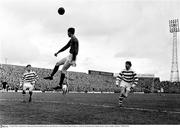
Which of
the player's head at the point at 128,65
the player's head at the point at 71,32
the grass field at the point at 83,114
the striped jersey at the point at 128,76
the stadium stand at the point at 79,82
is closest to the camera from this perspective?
the grass field at the point at 83,114

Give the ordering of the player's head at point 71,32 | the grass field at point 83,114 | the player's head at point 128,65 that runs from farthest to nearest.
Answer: the player's head at point 128,65 → the player's head at point 71,32 → the grass field at point 83,114

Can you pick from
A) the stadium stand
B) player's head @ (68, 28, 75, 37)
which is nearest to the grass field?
player's head @ (68, 28, 75, 37)

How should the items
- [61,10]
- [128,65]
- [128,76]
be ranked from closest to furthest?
[61,10]
[128,65]
[128,76]

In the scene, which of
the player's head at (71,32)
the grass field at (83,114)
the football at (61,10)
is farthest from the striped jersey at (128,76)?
the football at (61,10)

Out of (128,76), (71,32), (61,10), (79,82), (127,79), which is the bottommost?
(127,79)

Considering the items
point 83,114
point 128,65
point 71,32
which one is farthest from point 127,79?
point 71,32

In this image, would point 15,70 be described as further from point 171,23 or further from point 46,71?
point 171,23

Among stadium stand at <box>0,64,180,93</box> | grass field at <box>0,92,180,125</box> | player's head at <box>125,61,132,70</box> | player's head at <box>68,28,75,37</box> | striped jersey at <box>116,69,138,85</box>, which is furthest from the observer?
stadium stand at <box>0,64,180,93</box>

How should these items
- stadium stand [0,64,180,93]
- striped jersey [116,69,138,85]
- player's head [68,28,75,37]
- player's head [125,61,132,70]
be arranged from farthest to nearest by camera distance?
1. stadium stand [0,64,180,93]
2. striped jersey [116,69,138,85]
3. player's head [125,61,132,70]
4. player's head [68,28,75,37]

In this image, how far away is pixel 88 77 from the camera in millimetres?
73625

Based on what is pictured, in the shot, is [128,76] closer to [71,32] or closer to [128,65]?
[128,65]

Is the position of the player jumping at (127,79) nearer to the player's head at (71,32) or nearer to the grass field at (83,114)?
the grass field at (83,114)

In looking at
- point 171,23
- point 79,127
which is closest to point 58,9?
point 79,127

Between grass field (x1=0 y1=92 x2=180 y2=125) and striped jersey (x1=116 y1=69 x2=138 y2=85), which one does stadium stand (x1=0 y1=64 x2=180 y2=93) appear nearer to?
grass field (x1=0 y1=92 x2=180 y2=125)
